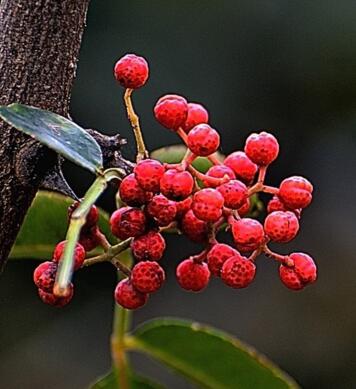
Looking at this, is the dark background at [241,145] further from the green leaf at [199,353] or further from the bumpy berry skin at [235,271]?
the bumpy berry skin at [235,271]

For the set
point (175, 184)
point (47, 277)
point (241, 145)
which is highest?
point (241, 145)

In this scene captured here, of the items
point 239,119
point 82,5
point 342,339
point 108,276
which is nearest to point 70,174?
point 108,276

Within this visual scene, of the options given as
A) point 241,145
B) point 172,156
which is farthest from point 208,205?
point 241,145

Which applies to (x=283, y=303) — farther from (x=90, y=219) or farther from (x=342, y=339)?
(x=90, y=219)

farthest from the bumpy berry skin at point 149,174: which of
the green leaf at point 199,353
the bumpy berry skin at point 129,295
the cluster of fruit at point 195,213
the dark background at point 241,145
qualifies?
the dark background at point 241,145

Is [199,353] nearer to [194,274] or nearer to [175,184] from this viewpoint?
[194,274]

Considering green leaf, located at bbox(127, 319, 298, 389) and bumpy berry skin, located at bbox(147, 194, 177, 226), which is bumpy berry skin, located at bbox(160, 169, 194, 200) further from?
green leaf, located at bbox(127, 319, 298, 389)
